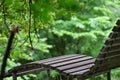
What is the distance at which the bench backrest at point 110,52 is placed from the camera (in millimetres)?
2434

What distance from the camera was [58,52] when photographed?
333 inches

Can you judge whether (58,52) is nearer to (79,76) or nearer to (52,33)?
(52,33)

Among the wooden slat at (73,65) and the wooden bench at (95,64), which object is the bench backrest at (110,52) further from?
the wooden slat at (73,65)

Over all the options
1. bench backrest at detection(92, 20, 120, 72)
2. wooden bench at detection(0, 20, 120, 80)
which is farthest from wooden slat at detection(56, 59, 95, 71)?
bench backrest at detection(92, 20, 120, 72)

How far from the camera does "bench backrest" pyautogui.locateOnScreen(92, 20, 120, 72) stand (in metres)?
2.43

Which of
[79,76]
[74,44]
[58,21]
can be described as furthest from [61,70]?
[74,44]

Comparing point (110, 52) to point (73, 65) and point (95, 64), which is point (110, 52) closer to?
point (95, 64)

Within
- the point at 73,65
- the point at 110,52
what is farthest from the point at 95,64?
the point at 73,65

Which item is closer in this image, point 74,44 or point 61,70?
point 61,70

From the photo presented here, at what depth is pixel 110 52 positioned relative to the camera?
2.55 m

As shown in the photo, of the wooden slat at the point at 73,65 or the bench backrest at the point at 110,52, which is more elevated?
the bench backrest at the point at 110,52

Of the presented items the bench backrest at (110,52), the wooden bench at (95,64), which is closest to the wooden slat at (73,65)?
the wooden bench at (95,64)

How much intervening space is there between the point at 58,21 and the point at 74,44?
88cm

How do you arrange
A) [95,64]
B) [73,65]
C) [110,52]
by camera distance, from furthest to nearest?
[73,65] → [110,52] → [95,64]
